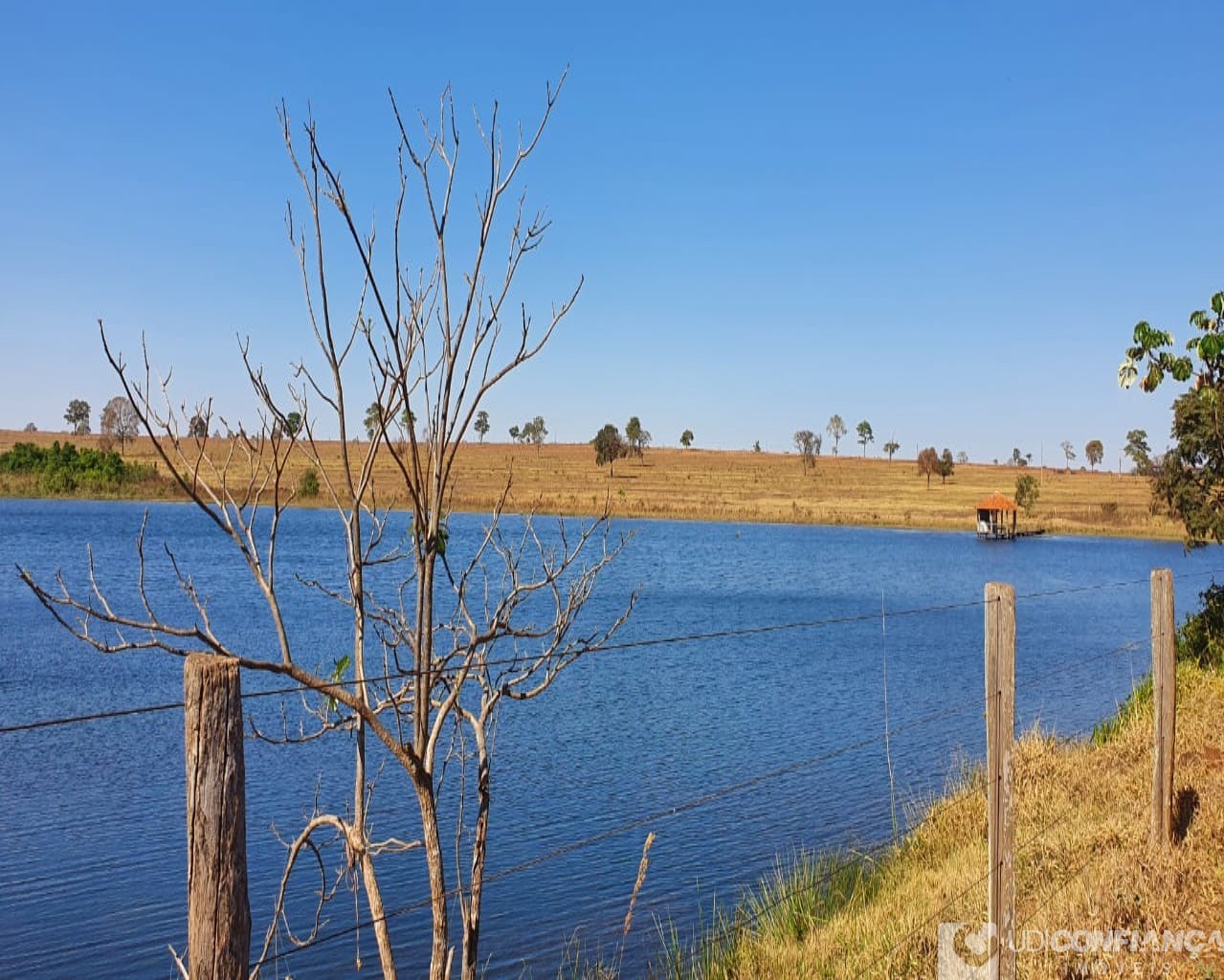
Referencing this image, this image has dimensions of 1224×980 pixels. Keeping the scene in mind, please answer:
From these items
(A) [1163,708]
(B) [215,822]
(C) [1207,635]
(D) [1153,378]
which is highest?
(D) [1153,378]

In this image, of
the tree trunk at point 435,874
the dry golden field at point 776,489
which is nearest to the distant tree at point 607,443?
the dry golden field at point 776,489

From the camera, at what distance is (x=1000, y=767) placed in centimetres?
426

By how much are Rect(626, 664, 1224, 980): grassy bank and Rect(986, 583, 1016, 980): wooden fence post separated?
42 cm

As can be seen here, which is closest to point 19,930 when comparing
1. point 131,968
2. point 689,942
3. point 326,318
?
point 131,968

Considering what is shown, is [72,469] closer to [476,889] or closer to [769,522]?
[769,522]

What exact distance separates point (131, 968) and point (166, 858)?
2.13 metres

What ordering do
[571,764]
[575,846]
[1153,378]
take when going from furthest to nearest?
[571,764], [1153,378], [575,846]

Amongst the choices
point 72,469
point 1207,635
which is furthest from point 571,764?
point 72,469

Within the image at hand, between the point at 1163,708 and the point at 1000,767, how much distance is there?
232 cm

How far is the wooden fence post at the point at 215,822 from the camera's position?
84.7 inches

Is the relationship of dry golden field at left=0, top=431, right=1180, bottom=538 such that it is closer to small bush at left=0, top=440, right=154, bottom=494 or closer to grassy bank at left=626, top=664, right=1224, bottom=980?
small bush at left=0, top=440, right=154, bottom=494

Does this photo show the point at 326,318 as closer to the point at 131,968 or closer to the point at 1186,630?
the point at 131,968

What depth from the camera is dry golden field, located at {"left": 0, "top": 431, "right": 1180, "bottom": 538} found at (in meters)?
68.9

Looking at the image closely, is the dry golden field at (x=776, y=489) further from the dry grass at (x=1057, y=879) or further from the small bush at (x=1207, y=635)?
the dry grass at (x=1057, y=879)
